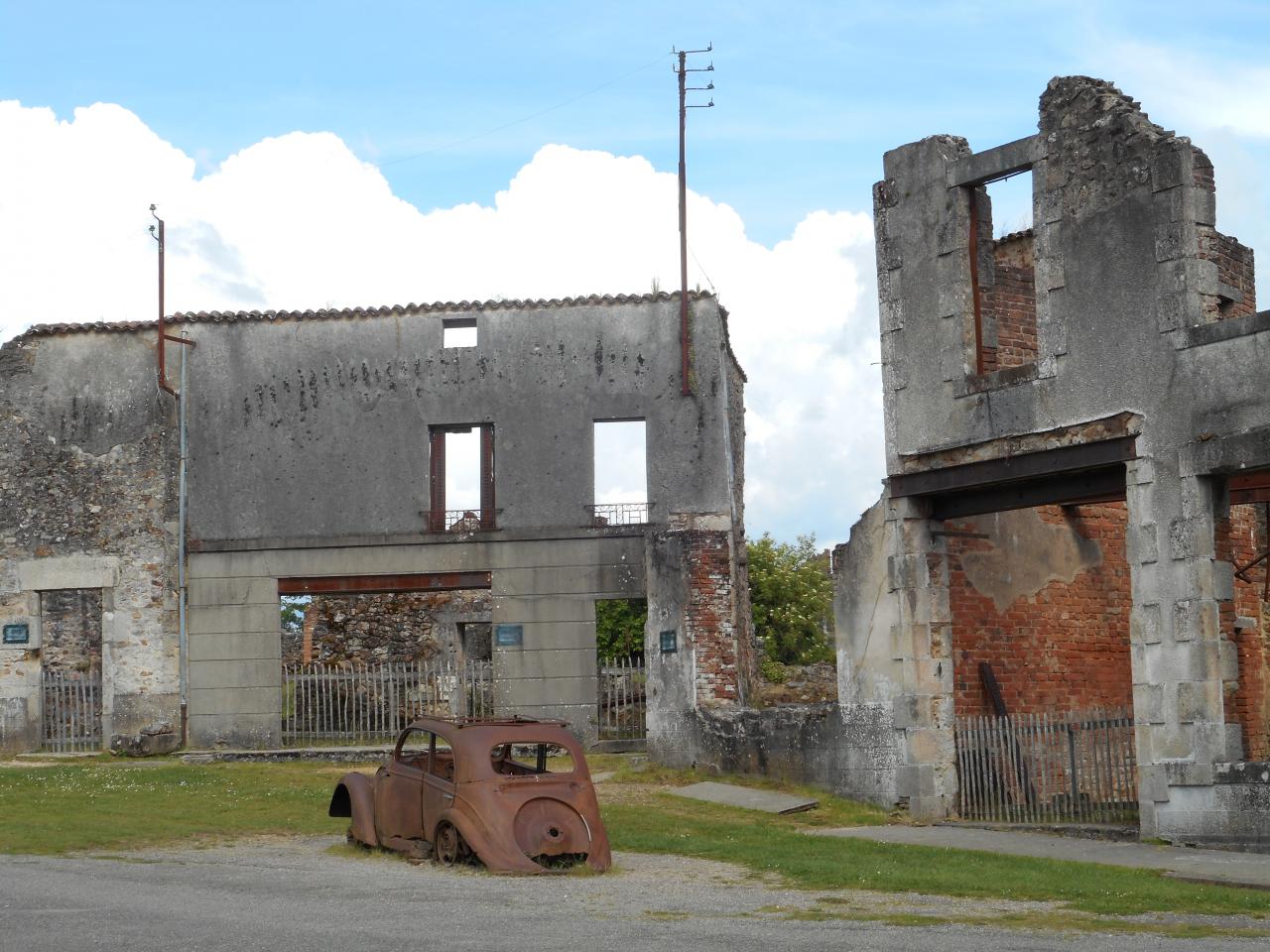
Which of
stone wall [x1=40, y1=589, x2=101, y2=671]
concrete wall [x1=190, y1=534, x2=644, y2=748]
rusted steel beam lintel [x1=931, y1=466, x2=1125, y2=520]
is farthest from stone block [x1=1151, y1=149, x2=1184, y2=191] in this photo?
stone wall [x1=40, y1=589, x2=101, y2=671]

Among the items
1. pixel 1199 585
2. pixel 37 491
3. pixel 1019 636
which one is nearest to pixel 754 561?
pixel 37 491

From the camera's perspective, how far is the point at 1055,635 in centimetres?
1881

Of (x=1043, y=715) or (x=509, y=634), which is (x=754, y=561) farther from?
(x=1043, y=715)

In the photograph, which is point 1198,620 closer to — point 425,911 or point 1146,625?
point 1146,625

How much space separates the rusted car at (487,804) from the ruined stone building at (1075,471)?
5.56 metres

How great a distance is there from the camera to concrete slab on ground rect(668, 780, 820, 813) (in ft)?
59.3

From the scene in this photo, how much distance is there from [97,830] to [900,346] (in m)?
9.79

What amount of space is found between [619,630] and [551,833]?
22939 millimetres

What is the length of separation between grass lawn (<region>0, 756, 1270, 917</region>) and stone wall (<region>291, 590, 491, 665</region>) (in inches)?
380

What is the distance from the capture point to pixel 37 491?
1043 inches

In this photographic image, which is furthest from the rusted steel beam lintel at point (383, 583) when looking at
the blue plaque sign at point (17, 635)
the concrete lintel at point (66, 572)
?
the blue plaque sign at point (17, 635)

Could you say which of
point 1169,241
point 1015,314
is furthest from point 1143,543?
point 1015,314

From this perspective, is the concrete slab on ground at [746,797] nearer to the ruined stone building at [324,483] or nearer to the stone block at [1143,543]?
the stone block at [1143,543]

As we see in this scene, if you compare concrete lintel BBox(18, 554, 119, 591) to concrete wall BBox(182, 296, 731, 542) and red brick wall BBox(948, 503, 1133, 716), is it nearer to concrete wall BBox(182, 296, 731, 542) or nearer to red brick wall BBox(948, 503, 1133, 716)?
concrete wall BBox(182, 296, 731, 542)
